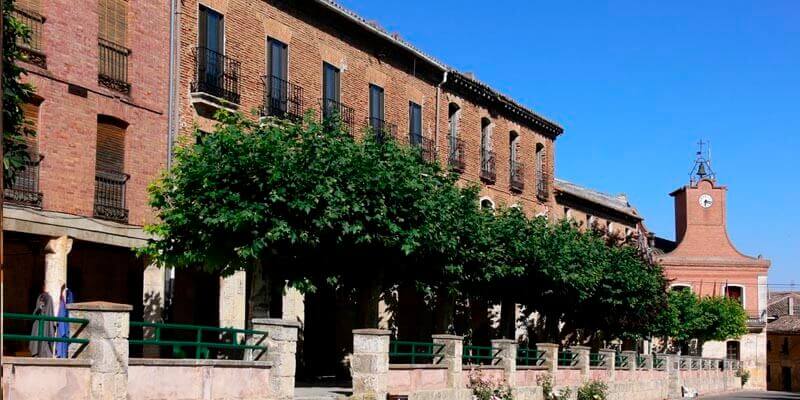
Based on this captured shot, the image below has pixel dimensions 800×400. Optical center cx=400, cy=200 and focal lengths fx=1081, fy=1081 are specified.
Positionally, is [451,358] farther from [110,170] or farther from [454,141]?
[454,141]

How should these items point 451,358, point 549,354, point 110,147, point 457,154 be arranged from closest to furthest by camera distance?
point 110,147 → point 451,358 → point 549,354 → point 457,154

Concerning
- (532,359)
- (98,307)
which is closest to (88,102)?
(98,307)

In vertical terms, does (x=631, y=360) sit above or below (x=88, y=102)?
below

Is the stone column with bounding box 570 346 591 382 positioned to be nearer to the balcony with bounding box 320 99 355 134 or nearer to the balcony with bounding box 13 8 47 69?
the balcony with bounding box 320 99 355 134

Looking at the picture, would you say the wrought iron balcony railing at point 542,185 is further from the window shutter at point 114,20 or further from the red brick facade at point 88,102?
the window shutter at point 114,20

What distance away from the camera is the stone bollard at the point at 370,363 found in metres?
19.8

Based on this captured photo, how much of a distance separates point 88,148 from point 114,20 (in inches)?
110

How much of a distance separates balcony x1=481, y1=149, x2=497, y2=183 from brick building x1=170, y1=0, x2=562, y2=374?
0.03 m

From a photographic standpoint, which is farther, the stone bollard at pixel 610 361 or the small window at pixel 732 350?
the small window at pixel 732 350

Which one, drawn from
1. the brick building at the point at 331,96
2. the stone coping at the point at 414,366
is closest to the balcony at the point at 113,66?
the brick building at the point at 331,96

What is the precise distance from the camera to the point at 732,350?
6588cm

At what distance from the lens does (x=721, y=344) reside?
65.4 meters

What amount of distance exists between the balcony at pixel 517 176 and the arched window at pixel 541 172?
1.70 m

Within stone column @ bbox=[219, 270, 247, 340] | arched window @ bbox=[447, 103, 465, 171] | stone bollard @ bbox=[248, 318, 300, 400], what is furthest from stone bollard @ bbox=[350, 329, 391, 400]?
arched window @ bbox=[447, 103, 465, 171]
